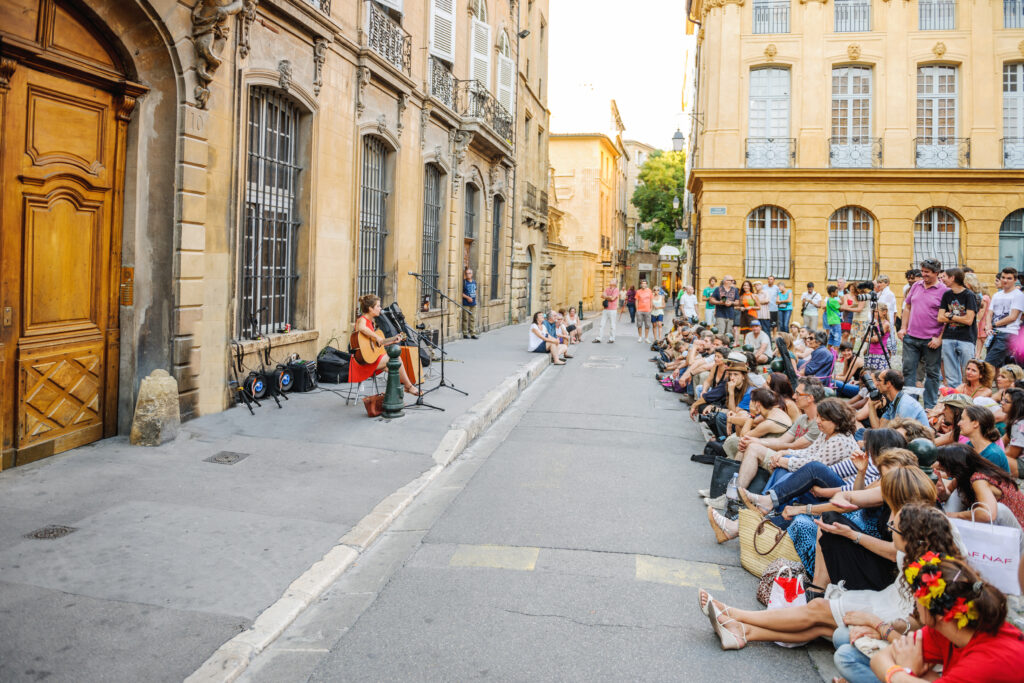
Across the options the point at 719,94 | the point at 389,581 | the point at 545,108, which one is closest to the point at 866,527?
the point at 389,581

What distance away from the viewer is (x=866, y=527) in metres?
4.52

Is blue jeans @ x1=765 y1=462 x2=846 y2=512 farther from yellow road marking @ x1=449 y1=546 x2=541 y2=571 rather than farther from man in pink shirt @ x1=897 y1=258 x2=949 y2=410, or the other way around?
man in pink shirt @ x1=897 y1=258 x2=949 y2=410

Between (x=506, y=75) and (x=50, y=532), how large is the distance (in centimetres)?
2046

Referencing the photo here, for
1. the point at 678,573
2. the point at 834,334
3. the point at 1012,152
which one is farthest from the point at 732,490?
the point at 1012,152

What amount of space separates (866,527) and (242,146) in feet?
26.6

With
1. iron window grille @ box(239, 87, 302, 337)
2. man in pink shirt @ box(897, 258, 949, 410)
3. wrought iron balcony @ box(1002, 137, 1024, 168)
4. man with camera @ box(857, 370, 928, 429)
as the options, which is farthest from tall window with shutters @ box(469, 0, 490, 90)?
wrought iron balcony @ box(1002, 137, 1024, 168)

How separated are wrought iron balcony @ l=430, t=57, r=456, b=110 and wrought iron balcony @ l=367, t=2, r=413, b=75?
60.9 inches

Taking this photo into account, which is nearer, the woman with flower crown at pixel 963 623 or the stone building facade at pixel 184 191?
the woman with flower crown at pixel 963 623

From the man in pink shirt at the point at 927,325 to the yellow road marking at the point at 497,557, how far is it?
6.40m

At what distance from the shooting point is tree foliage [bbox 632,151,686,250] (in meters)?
54.5

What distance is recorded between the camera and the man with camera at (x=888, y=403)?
674cm

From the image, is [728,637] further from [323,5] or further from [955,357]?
[323,5]

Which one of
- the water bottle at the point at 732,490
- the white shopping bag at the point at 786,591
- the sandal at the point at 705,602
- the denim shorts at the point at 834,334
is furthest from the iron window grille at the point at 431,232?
the sandal at the point at 705,602

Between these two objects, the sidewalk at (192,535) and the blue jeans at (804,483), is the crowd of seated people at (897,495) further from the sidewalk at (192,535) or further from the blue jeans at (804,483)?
the sidewalk at (192,535)
